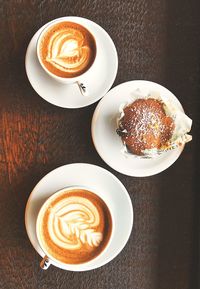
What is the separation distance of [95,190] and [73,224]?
102 millimetres

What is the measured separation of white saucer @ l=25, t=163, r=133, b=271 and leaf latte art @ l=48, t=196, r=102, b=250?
4cm

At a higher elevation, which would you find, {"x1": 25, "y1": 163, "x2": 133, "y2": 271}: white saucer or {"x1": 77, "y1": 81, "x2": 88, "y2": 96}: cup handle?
{"x1": 77, "y1": 81, "x2": 88, "y2": 96}: cup handle

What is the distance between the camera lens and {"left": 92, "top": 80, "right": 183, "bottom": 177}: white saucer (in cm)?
125

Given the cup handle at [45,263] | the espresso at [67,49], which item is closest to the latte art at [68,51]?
the espresso at [67,49]

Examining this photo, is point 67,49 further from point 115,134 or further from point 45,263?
point 45,263

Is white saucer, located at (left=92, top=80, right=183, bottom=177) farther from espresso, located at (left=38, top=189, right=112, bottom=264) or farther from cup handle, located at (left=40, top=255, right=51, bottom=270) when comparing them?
cup handle, located at (left=40, top=255, right=51, bottom=270)

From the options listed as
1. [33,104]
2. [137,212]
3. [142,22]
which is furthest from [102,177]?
[142,22]

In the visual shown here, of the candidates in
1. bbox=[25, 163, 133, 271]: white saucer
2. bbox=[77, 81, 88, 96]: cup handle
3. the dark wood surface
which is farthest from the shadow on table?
bbox=[77, 81, 88, 96]: cup handle

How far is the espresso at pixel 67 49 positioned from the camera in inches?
47.6

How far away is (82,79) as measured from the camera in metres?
1.25

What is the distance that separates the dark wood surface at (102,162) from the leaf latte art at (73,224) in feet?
0.35

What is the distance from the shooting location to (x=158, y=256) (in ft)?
4.33

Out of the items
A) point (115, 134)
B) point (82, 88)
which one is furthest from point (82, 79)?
point (115, 134)

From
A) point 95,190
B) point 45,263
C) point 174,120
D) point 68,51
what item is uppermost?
point 68,51
